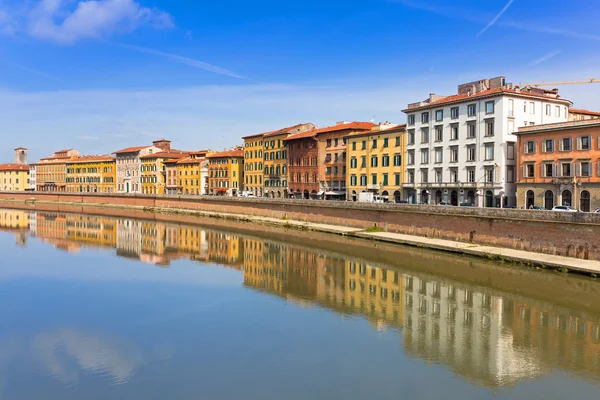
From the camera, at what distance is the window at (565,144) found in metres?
44.6

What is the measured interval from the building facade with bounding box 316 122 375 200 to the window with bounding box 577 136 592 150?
110ft

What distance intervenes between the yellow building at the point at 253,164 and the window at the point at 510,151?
51308mm

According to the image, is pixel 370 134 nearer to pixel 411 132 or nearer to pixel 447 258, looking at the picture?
pixel 411 132

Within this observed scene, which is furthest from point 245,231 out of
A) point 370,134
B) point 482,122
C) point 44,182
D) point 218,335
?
point 44,182

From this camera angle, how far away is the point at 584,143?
43.6 metres

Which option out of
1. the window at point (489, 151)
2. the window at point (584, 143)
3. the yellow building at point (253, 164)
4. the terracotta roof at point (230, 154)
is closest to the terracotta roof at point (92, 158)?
A: the terracotta roof at point (230, 154)

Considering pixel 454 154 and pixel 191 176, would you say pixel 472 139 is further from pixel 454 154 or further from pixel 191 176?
pixel 191 176

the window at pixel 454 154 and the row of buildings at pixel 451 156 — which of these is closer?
the row of buildings at pixel 451 156

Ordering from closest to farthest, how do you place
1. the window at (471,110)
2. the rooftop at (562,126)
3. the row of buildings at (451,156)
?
the rooftop at (562,126) < the row of buildings at (451,156) < the window at (471,110)

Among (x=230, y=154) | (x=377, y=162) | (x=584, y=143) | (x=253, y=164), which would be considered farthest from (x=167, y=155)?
(x=584, y=143)

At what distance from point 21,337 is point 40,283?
12.0 metres

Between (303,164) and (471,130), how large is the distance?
33.8 m

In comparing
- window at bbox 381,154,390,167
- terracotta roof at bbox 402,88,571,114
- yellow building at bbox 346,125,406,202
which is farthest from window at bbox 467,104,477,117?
window at bbox 381,154,390,167

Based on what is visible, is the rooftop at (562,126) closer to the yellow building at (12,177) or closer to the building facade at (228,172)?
the building facade at (228,172)
